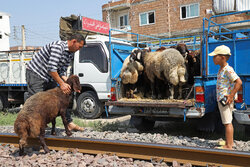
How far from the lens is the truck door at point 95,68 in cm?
995

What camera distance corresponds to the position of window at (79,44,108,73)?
32.5ft

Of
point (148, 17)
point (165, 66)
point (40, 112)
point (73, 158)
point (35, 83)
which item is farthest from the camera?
point (148, 17)

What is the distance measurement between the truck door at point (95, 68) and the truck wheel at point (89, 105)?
336 millimetres

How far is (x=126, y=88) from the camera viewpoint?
7895 millimetres

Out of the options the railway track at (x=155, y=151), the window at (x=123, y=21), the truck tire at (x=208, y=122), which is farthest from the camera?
the window at (x=123, y=21)

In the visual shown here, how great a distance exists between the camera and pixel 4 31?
82.2ft

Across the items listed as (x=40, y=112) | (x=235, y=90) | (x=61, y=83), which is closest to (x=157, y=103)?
(x=235, y=90)

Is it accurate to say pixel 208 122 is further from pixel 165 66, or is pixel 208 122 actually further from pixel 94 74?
pixel 94 74

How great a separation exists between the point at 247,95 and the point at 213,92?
93cm

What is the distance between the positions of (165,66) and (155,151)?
9.45ft

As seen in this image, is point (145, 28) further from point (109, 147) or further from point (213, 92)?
point (109, 147)

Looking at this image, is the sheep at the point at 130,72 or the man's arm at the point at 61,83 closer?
the man's arm at the point at 61,83

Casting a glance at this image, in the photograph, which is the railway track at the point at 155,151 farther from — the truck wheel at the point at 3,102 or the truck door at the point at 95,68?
the truck wheel at the point at 3,102

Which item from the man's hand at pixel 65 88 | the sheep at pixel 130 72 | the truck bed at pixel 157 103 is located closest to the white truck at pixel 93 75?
the sheep at pixel 130 72
